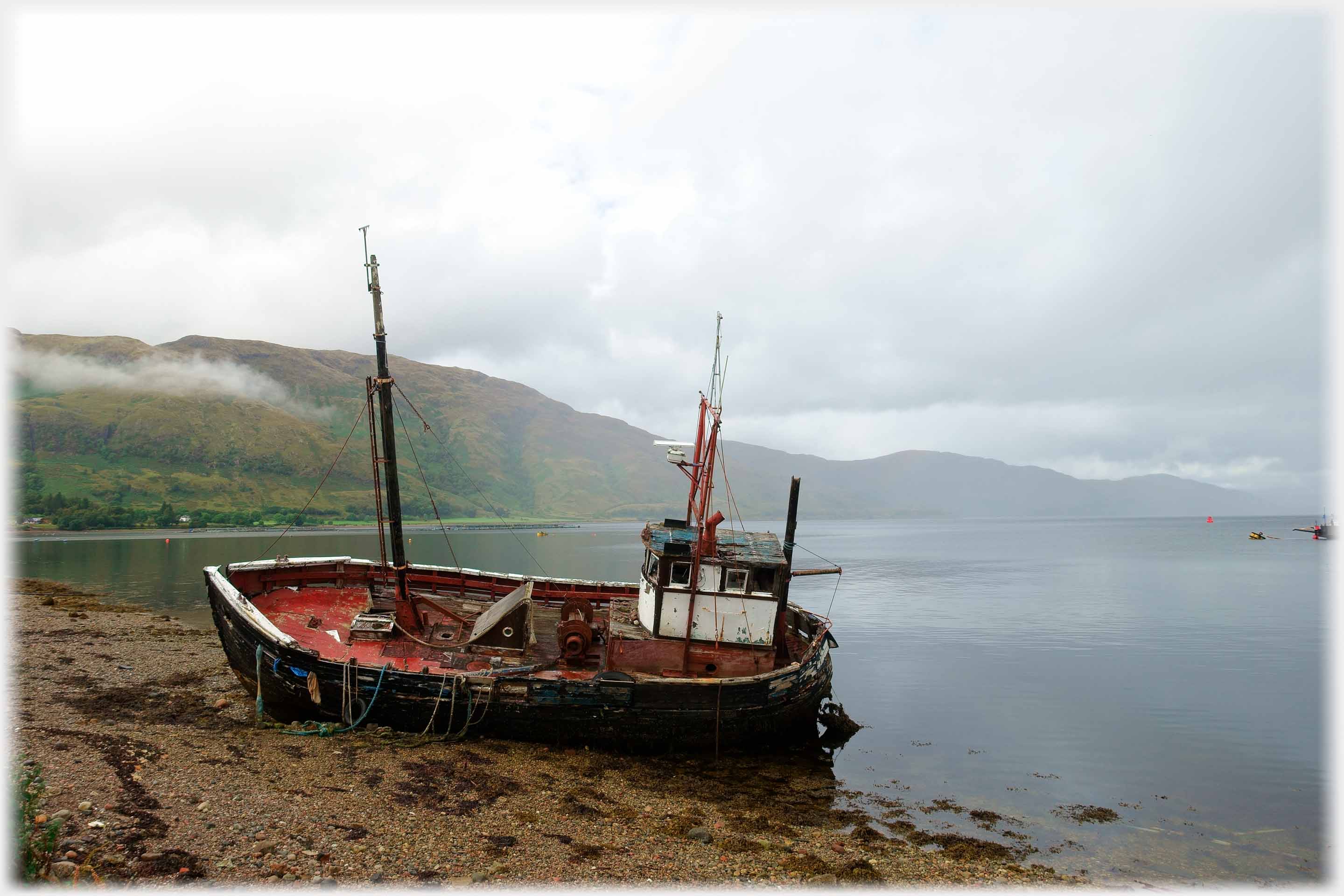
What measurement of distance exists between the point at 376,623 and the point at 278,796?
7417 mm

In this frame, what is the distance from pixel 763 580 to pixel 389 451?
11371 millimetres

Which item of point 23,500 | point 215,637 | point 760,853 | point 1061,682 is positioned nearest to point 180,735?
point 760,853

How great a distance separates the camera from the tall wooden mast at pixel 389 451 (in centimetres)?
1875

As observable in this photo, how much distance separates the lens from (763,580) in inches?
679

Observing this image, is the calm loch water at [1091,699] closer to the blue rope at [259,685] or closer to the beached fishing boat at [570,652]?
the beached fishing boat at [570,652]

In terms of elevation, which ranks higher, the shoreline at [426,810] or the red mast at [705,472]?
the red mast at [705,472]

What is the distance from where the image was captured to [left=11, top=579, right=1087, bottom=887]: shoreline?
9461mm

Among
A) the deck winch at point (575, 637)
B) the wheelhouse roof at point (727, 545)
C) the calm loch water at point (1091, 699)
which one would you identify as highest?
the wheelhouse roof at point (727, 545)

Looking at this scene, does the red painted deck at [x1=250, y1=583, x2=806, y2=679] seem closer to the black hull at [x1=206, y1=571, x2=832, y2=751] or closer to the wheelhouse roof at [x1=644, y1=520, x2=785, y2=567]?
the black hull at [x1=206, y1=571, x2=832, y2=751]

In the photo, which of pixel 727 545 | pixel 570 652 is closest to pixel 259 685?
pixel 570 652

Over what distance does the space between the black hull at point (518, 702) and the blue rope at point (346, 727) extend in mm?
53

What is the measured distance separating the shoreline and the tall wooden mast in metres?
4.14

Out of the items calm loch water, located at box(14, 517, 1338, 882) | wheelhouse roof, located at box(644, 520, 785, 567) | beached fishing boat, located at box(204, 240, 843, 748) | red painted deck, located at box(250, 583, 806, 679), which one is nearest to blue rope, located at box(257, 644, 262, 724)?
beached fishing boat, located at box(204, 240, 843, 748)

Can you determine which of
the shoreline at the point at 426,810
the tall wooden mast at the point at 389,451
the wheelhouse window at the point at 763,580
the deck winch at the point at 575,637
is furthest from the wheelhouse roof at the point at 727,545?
the tall wooden mast at the point at 389,451
